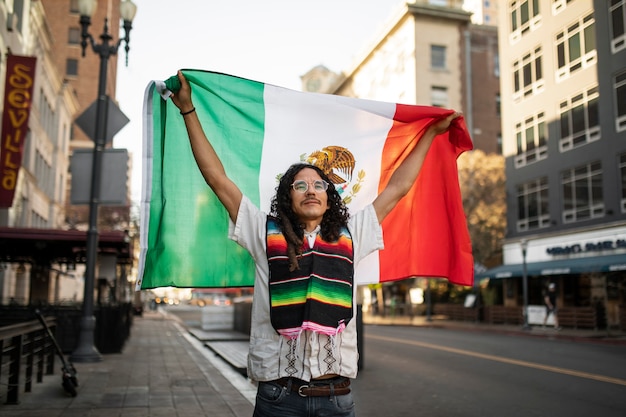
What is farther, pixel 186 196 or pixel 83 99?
pixel 83 99

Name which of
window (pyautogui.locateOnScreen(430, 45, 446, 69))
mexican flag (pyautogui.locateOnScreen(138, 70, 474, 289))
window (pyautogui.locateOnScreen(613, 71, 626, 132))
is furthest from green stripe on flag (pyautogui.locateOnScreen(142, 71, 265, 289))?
window (pyautogui.locateOnScreen(430, 45, 446, 69))

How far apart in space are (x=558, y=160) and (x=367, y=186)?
3176cm

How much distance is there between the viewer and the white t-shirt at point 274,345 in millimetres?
3141

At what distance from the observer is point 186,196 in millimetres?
4340

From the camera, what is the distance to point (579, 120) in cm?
3244

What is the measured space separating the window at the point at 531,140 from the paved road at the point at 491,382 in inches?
760

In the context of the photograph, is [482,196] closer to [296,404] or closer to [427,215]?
[427,215]

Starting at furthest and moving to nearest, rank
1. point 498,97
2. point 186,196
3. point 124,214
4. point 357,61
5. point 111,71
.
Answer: point 111,71 < point 357,61 < point 498,97 < point 124,214 < point 186,196

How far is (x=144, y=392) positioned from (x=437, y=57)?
4950 centimetres

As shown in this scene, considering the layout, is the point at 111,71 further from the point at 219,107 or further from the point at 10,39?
the point at 219,107

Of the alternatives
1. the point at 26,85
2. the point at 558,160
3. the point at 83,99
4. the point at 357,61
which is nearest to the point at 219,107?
the point at 26,85

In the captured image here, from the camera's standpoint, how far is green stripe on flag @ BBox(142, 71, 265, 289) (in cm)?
420

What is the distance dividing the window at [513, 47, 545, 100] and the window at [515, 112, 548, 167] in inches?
61.6

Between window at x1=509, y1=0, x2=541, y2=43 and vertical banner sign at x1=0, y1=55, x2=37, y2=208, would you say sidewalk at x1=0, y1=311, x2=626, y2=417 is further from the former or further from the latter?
window at x1=509, y1=0, x2=541, y2=43
